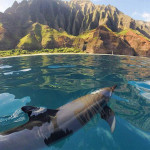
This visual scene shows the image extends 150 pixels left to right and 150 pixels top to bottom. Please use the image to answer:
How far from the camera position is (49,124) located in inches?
117

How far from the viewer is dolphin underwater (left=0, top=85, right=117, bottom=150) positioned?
241cm

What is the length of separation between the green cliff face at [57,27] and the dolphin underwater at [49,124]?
167 ft

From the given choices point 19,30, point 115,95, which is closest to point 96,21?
point 19,30

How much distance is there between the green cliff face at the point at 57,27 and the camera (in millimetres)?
57562

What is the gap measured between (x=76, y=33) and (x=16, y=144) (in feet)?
356

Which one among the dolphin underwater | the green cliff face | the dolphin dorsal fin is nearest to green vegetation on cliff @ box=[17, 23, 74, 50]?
the green cliff face

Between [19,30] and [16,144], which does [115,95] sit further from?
[19,30]

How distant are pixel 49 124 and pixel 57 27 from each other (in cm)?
10434

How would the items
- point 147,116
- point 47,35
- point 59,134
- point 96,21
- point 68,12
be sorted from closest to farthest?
point 59,134 < point 147,116 < point 47,35 < point 96,21 < point 68,12

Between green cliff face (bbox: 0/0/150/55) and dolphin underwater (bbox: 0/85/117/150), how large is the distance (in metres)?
50.9

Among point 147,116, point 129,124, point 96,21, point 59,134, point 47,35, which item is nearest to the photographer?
point 59,134

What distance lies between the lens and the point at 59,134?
2.88 metres

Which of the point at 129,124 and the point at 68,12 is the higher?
the point at 68,12

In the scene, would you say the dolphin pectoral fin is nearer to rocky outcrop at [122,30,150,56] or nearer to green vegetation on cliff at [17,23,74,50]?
rocky outcrop at [122,30,150,56]
